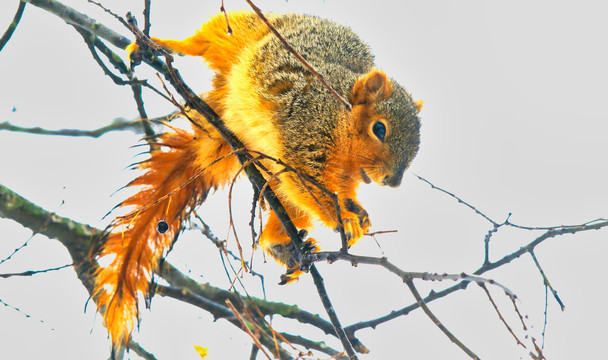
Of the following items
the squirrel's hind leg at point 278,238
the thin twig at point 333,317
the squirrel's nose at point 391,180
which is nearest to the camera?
the thin twig at point 333,317

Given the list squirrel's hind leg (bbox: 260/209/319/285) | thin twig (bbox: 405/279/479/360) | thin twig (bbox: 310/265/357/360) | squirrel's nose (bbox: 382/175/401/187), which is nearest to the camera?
thin twig (bbox: 405/279/479/360)

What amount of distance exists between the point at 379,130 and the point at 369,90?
15 centimetres

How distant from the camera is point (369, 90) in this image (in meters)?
1.81

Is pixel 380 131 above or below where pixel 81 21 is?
below

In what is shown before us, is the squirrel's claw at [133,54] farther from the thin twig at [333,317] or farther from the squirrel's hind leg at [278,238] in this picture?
the thin twig at [333,317]

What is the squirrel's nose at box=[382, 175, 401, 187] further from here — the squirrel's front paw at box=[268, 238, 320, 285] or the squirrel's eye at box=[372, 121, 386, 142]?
the squirrel's front paw at box=[268, 238, 320, 285]

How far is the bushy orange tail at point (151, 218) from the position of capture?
175cm

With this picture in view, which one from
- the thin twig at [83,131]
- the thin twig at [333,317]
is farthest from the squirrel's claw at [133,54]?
the thin twig at [333,317]

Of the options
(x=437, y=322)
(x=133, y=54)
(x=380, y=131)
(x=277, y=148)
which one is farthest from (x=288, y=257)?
(x=437, y=322)

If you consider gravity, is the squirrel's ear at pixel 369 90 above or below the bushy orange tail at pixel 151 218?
above

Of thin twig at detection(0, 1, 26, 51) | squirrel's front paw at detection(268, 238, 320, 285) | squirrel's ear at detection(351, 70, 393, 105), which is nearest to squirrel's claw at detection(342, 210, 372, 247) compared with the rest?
squirrel's front paw at detection(268, 238, 320, 285)

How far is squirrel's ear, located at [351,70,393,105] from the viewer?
5.90 ft

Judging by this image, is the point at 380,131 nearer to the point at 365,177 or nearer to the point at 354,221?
the point at 365,177

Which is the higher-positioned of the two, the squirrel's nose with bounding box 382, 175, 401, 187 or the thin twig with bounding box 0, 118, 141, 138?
the thin twig with bounding box 0, 118, 141, 138
